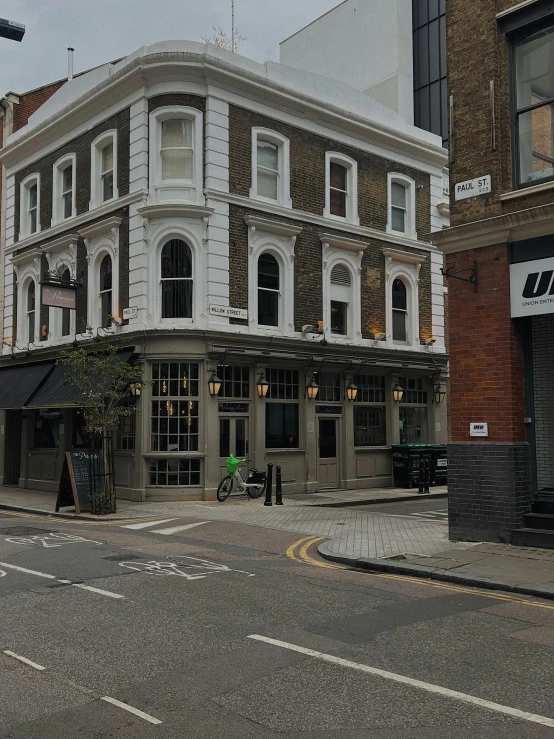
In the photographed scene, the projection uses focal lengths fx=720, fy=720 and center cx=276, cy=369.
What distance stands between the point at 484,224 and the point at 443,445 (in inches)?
522

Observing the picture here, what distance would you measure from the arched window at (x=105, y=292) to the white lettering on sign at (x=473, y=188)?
12070 millimetres

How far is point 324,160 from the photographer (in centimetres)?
2280

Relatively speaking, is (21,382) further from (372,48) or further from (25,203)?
(372,48)

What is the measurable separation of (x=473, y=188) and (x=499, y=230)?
3.40 feet

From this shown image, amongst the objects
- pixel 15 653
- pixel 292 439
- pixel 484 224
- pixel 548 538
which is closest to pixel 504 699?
pixel 15 653

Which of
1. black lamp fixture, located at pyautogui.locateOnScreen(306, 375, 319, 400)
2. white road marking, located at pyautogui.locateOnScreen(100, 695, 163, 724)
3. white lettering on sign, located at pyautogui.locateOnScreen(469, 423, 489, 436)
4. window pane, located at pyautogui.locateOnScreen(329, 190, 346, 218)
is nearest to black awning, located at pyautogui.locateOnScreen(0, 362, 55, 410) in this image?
black lamp fixture, located at pyautogui.locateOnScreen(306, 375, 319, 400)

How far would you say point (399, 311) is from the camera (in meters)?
24.8

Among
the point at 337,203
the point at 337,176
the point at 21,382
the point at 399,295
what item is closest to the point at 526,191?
the point at 337,203

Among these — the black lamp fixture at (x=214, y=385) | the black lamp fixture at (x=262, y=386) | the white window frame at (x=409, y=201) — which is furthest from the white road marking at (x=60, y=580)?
the white window frame at (x=409, y=201)

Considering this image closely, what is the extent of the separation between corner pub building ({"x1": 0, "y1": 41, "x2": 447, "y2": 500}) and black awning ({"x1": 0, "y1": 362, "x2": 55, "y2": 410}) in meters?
0.09

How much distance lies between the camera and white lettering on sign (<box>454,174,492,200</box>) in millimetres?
11828

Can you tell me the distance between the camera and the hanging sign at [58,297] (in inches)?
824

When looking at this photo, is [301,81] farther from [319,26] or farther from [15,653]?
[319,26]

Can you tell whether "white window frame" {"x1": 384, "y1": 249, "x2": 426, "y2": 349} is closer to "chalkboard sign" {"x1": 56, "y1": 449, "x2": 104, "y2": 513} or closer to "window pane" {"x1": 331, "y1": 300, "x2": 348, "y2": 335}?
"window pane" {"x1": 331, "y1": 300, "x2": 348, "y2": 335}
